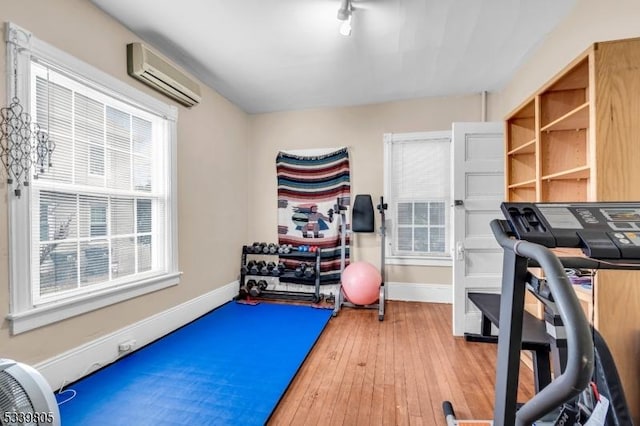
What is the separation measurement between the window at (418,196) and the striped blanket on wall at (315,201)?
648 millimetres

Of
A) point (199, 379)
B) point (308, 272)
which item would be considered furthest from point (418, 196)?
point (199, 379)

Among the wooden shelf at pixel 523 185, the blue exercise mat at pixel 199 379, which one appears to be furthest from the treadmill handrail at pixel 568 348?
the wooden shelf at pixel 523 185

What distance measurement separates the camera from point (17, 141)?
1.74m

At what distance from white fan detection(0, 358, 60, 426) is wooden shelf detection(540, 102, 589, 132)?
286cm

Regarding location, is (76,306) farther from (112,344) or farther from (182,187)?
(182,187)

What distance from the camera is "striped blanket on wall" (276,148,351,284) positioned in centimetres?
411

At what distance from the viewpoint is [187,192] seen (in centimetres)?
321

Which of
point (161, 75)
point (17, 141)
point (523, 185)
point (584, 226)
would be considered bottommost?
point (584, 226)

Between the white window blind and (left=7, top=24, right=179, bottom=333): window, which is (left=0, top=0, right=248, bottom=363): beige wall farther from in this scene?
the white window blind

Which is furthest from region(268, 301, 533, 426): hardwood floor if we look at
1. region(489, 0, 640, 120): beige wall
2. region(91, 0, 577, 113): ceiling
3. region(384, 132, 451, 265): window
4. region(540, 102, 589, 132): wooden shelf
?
region(91, 0, 577, 113): ceiling

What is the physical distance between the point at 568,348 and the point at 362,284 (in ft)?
9.34

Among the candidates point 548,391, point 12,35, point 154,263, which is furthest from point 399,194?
point 12,35

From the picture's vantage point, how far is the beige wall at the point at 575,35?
1737mm

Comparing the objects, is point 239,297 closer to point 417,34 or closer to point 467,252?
point 467,252
